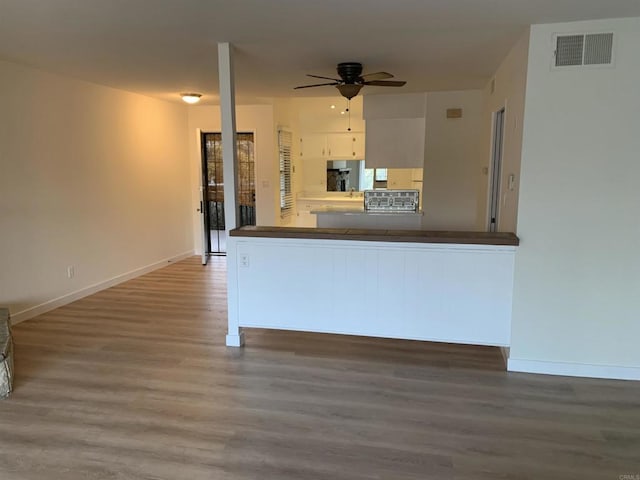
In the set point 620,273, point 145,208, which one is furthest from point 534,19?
point 145,208

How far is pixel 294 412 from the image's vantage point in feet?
8.72

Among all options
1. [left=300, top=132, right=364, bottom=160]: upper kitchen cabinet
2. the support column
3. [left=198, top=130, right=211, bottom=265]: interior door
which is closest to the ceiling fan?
the support column

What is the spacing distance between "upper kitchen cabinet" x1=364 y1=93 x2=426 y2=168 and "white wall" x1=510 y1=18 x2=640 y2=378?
9.48 feet

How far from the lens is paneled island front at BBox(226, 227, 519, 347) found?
3.16 meters

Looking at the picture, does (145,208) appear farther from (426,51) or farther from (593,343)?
(593,343)

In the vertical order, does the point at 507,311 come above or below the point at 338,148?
below

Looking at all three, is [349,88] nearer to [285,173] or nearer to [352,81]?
[352,81]

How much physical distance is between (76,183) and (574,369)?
504 centimetres

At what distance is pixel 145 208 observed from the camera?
606 centimetres

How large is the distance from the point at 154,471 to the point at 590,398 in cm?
265

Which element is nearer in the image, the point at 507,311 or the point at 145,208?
the point at 507,311

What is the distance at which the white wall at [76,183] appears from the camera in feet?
13.4

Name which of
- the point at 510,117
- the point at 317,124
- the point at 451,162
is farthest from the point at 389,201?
the point at 317,124

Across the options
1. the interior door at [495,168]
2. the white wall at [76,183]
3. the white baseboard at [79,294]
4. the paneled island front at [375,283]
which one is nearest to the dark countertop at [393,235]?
the paneled island front at [375,283]
